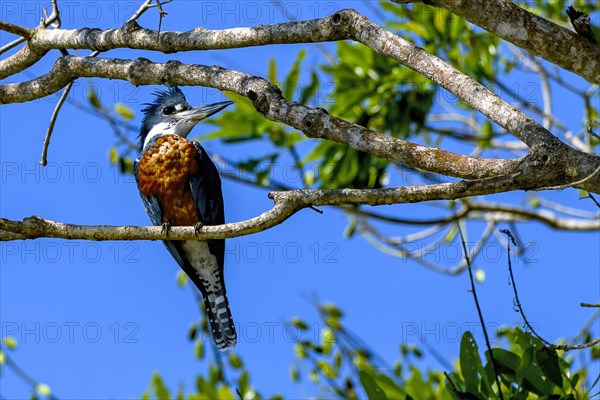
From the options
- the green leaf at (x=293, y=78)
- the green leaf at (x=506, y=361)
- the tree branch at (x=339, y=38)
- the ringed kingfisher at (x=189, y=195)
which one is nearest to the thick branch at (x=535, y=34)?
the tree branch at (x=339, y=38)

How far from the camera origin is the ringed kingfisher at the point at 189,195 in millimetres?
5129

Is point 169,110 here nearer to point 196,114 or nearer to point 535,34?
point 196,114

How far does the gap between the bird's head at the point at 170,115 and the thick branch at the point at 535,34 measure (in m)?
2.39

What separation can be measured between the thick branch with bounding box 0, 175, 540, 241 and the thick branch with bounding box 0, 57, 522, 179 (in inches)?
5.0

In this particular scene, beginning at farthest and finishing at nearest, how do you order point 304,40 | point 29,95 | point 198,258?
1. point 198,258
2. point 29,95
3. point 304,40

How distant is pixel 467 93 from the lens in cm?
310

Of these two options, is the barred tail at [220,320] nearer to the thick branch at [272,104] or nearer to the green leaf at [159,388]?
the green leaf at [159,388]

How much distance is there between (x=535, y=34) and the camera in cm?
304

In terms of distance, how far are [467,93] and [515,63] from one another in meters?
3.62

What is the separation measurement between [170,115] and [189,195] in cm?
69

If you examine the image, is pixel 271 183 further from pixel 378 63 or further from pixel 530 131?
pixel 530 131

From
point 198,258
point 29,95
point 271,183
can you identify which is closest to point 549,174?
point 29,95

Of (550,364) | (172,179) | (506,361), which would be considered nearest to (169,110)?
(172,179)

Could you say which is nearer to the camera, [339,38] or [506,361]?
[339,38]
